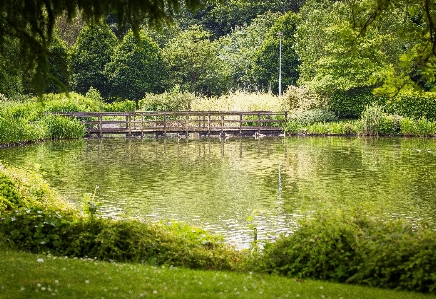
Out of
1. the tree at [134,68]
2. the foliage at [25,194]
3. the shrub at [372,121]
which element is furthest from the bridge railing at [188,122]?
the foliage at [25,194]

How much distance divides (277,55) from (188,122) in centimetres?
1765

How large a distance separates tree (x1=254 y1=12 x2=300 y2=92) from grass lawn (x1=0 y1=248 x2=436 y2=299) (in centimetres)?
4812

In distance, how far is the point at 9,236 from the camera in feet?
30.8

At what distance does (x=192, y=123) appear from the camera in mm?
44031

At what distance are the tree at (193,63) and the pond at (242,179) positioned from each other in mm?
22365

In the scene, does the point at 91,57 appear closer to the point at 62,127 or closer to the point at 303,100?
the point at 62,127

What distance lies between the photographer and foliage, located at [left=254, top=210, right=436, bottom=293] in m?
7.89

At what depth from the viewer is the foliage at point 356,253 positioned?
7.89 metres

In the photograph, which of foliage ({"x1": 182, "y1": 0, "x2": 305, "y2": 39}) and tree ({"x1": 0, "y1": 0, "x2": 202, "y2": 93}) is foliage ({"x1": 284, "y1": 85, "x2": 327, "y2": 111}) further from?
tree ({"x1": 0, "y1": 0, "x2": 202, "y2": 93})

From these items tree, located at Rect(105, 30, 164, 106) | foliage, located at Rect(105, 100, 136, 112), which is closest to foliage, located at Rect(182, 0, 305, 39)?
tree, located at Rect(105, 30, 164, 106)

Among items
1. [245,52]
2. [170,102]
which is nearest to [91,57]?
[170,102]

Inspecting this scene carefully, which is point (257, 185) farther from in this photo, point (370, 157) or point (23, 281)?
point (23, 281)

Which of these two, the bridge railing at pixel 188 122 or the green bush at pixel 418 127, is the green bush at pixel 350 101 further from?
the green bush at pixel 418 127

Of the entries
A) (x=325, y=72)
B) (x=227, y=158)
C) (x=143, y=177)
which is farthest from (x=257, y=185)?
(x=325, y=72)
